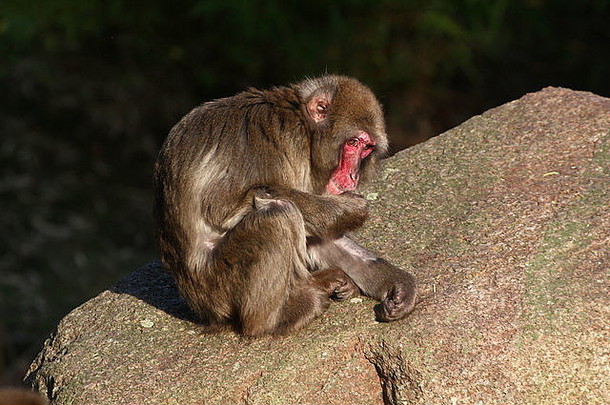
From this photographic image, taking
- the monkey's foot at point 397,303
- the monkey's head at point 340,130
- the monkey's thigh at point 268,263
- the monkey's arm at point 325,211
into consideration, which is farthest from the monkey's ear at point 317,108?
the monkey's foot at point 397,303

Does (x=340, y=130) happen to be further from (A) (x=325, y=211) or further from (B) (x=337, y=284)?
(B) (x=337, y=284)

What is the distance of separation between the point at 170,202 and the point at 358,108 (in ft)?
3.29

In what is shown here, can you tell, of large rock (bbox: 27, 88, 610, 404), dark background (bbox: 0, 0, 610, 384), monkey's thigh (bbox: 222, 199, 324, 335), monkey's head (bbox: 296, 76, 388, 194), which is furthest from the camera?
dark background (bbox: 0, 0, 610, 384)

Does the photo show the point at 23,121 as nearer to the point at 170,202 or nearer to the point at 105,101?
the point at 105,101

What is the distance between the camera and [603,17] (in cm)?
1028

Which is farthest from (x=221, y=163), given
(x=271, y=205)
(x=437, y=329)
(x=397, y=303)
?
(x=437, y=329)

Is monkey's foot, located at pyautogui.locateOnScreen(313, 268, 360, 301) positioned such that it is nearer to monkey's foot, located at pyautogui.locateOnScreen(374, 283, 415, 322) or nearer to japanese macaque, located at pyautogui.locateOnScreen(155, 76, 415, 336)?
japanese macaque, located at pyautogui.locateOnScreen(155, 76, 415, 336)

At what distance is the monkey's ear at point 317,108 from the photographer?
16.1 ft

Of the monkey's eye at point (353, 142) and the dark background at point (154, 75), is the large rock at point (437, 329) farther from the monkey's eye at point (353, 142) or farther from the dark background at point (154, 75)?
the dark background at point (154, 75)

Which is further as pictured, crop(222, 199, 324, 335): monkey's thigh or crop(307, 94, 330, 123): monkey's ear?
crop(307, 94, 330, 123): monkey's ear

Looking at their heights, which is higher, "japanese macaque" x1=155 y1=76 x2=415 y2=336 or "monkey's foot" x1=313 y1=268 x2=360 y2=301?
"japanese macaque" x1=155 y1=76 x2=415 y2=336

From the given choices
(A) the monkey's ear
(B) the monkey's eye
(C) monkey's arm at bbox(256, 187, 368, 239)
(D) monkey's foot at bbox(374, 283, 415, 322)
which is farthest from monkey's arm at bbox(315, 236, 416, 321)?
(A) the monkey's ear

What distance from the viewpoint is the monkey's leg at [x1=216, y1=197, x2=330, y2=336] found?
448 cm

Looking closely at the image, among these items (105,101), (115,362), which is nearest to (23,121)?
(105,101)
